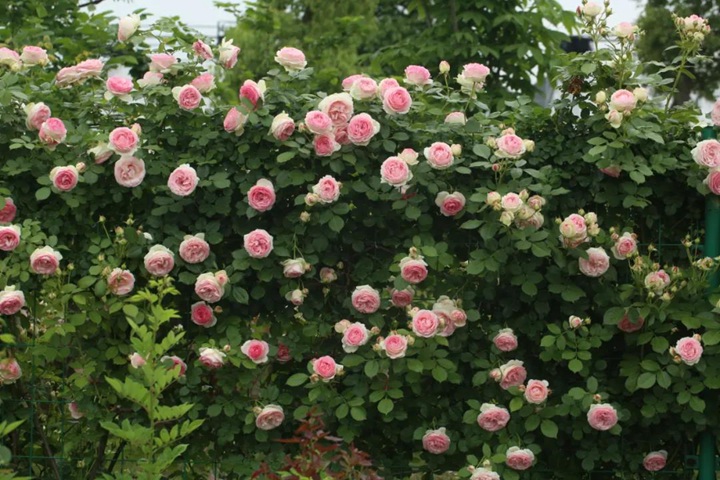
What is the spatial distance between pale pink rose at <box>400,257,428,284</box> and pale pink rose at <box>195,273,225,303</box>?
61 cm

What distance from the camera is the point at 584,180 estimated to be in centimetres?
388

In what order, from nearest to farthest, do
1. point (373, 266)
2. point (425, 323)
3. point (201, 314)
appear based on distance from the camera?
point (425, 323)
point (201, 314)
point (373, 266)

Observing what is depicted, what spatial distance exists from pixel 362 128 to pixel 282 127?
264 millimetres

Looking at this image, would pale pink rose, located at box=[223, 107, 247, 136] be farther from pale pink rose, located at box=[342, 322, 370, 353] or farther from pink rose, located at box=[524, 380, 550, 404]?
pink rose, located at box=[524, 380, 550, 404]

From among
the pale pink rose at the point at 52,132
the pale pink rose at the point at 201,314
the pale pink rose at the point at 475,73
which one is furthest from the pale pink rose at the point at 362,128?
the pale pink rose at the point at 52,132

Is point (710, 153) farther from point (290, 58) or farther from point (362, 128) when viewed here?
point (290, 58)

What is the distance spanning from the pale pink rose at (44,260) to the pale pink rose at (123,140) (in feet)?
1.30

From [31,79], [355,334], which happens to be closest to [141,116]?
[31,79]

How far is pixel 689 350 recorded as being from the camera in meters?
3.69

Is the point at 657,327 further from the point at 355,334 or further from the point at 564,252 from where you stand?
the point at 355,334

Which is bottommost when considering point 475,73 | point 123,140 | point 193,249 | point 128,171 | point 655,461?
point 655,461

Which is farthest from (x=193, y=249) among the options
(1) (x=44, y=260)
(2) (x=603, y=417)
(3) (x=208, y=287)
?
(2) (x=603, y=417)

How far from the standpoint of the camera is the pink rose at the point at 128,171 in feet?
12.6

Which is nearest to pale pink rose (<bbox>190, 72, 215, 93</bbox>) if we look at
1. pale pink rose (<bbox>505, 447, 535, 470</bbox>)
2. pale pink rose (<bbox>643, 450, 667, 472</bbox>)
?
pale pink rose (<bbox>505, 447, 535, 470</bbox>)
